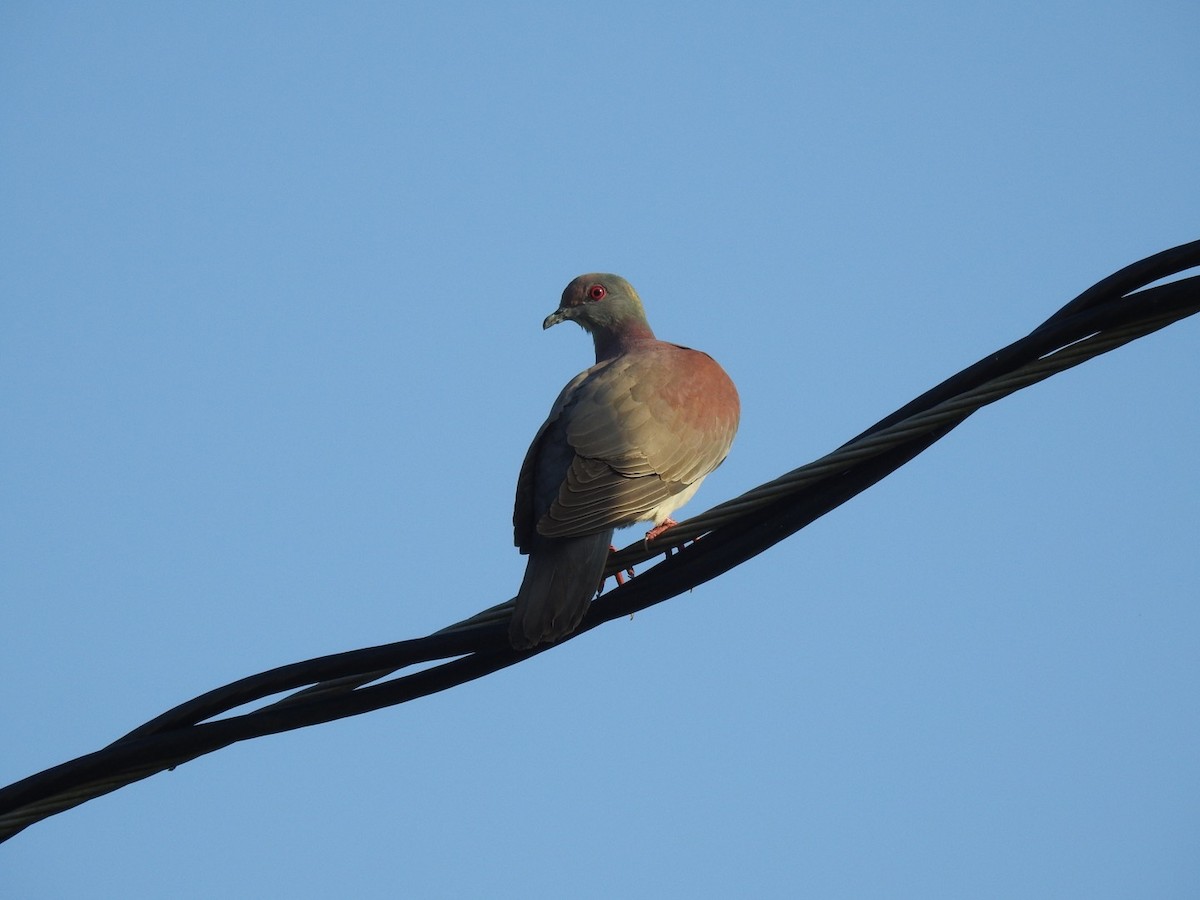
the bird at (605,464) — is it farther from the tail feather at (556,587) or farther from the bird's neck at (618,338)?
the bird's neck at (618,338)

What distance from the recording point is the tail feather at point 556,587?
371 centimetres

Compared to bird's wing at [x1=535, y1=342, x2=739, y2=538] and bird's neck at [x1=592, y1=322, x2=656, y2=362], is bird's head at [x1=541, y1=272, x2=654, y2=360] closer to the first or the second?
bird's neck at [x1=592, y1=322, x2=656, y2=362]

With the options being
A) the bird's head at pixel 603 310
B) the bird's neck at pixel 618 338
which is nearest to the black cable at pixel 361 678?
the bird's neck at pixel 618 338

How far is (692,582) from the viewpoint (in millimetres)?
3508

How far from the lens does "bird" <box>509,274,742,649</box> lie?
13.4ft

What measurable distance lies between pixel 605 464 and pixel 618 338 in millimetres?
2327

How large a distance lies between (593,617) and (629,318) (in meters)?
3.38

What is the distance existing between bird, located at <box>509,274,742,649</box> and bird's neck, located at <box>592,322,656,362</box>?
46cm

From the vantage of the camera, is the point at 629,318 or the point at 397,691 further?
the point at 629,318

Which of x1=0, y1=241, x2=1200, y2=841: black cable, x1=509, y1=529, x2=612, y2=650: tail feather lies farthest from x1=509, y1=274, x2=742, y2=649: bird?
x1=0, y1=241, x2=1200, y2=841: black cable

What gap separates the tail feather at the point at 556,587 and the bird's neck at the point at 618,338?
2513 millimetres

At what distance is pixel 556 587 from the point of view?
406 centimetres

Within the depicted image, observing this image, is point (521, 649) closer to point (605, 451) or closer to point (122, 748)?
point (122, 748)

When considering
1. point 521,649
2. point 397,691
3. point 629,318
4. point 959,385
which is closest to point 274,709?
point 397,691
